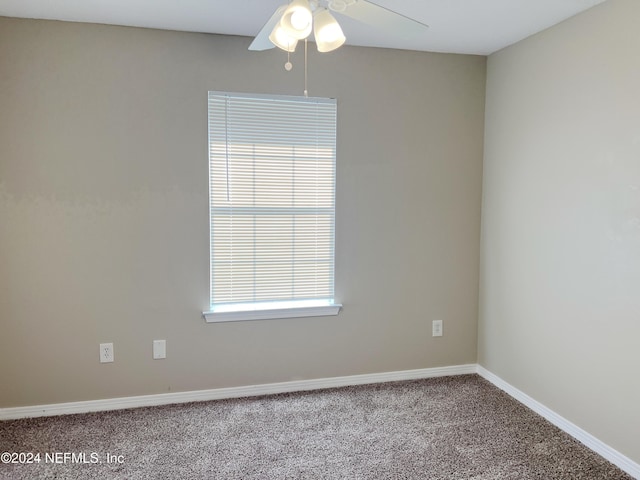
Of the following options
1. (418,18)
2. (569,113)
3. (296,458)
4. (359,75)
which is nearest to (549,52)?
(569,113)

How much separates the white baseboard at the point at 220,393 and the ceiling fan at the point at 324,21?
2218 millimetres

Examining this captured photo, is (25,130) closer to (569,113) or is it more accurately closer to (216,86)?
(216,86)

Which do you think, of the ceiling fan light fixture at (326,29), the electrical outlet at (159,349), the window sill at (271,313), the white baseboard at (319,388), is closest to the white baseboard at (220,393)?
the white baseboard at (319,388)

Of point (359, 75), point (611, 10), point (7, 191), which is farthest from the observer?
point (359, 75)

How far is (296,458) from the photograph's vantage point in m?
2.31

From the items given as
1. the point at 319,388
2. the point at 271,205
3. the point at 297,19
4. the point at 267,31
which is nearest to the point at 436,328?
the point at 319,388

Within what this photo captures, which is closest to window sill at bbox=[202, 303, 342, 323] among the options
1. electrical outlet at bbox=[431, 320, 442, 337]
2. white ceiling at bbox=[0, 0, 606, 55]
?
electrical outlet at bbox=[431, 320, 442, 337]

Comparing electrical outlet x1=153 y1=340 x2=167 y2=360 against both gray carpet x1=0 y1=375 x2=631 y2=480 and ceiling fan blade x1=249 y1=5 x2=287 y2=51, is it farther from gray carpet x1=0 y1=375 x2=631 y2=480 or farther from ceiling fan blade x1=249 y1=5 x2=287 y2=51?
ceiling fan blade x1=249 y1=5 x2=287 y2=51

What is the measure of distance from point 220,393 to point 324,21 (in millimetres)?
2377

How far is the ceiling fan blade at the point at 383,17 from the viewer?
1632mm

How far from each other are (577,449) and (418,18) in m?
2.52

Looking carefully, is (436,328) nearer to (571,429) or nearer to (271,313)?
(571,429)

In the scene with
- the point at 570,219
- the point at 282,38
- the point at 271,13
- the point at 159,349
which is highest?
the point at 271,13

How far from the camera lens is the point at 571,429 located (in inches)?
101
